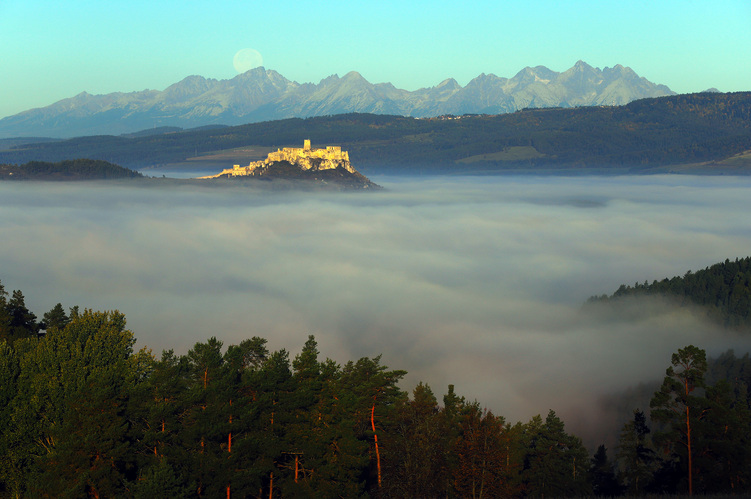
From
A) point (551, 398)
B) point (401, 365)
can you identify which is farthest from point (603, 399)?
point (401, 365)

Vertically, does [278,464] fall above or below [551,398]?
above

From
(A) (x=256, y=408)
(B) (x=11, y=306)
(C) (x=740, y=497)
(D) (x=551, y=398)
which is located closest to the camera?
(C) (x=740, y=497)

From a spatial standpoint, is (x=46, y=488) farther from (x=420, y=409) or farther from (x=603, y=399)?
(x=603, y=399)

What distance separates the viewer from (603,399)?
546 feet

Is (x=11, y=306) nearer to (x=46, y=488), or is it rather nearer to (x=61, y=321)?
(x=61, y=321)

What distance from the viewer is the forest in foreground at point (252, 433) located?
43.1 meters

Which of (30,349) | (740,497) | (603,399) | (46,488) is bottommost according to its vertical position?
(603,399)

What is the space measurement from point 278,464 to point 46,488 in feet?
52.9

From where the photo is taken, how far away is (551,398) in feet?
545

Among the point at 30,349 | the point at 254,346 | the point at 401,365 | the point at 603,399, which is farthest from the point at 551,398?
the point at 30,349

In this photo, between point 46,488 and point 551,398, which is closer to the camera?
point 46,488

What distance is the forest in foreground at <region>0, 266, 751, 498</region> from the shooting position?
43.1 meters

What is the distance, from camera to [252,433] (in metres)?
49.6

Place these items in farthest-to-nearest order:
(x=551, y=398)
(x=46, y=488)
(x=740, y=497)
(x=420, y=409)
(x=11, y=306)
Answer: (x=551, y=398), (x=11, y=306), (x=420, y=409), (x=740, y=497), (x=46, y=488)
